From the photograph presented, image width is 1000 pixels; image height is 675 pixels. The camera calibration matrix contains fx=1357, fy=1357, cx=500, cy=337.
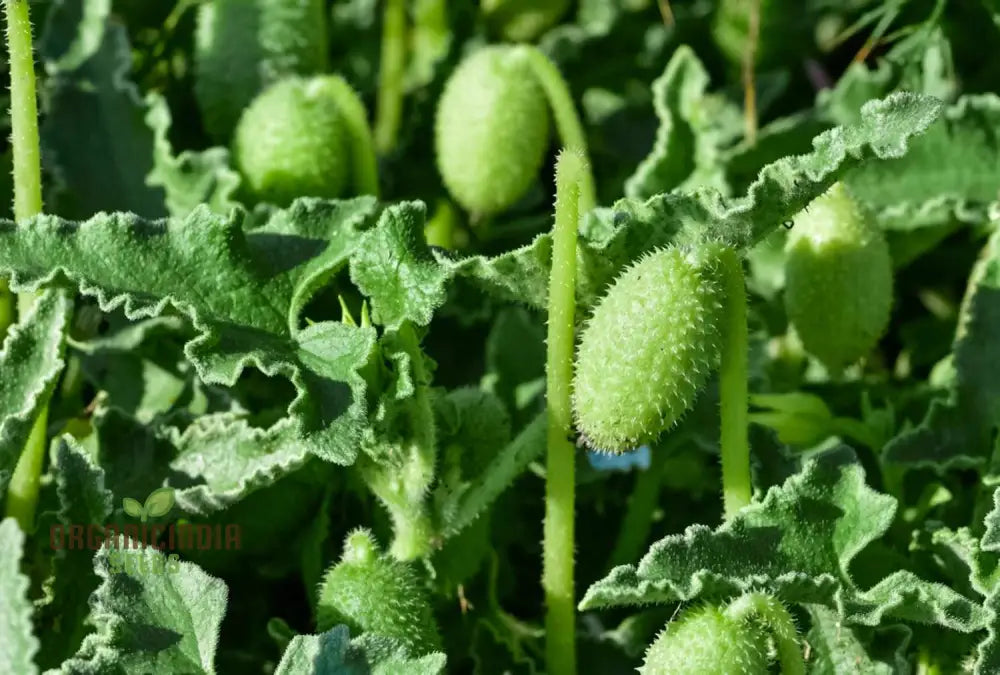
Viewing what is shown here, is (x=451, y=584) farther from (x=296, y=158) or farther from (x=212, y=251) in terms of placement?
(x=296, y=158)

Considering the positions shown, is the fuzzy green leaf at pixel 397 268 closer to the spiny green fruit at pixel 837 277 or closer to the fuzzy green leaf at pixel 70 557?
the fuzzy green leaf at pixel 70 557

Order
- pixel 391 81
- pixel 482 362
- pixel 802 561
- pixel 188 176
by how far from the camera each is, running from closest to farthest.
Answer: pixel 802 561, pixel 188 176, pixel 482 362, pixel 391 81

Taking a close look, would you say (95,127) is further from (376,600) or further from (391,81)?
(376,600)

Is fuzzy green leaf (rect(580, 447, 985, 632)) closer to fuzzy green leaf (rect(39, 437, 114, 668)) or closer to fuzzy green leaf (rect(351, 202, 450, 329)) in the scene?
fuzzy green leaf (rect(351, 202, 450, 329))

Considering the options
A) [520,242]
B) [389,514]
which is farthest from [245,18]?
[389,514]

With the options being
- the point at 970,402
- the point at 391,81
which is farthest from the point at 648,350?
the point at 391,81

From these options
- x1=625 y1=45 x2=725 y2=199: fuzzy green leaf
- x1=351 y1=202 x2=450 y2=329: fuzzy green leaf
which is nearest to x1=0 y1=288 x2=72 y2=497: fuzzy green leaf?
x1=351 y1=202 x2=450 y2=329: fuzzy green leaf
